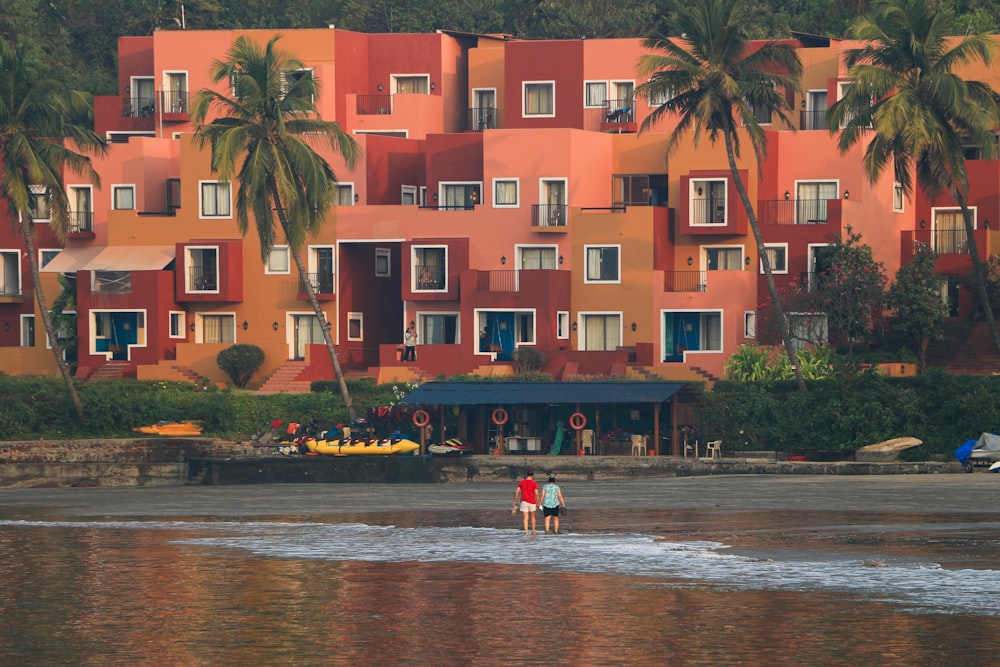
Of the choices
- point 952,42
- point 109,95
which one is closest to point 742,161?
point 952,42

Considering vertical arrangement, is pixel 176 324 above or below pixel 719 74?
below

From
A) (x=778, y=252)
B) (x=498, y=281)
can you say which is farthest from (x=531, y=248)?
(x=778, y=252)

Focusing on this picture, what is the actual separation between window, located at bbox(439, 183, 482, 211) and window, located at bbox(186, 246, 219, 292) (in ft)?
37.3

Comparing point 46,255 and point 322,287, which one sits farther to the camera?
point 46,255

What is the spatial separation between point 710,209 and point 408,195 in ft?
54.9

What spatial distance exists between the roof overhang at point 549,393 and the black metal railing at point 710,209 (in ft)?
43.7

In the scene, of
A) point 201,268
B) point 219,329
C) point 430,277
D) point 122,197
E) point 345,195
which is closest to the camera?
point 430,277

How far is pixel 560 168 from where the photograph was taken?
271 ft

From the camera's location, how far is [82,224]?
8988cm

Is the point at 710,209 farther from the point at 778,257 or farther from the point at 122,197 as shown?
the point at 122,197

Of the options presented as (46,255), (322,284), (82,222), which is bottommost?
(322,284)

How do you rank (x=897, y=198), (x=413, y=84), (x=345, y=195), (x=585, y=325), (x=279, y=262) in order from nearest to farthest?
1. (x=585, y=325)
2. (x=897, y=198)
3. (x=279, y=262)
4. (x=345, y=195)
5. (x=413, y=84)

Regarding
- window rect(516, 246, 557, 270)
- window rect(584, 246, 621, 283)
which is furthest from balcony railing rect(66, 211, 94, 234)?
window rect(584, 246, 621, 283)

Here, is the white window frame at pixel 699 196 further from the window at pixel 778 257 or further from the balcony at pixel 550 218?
the balcony at pixel 550 218
